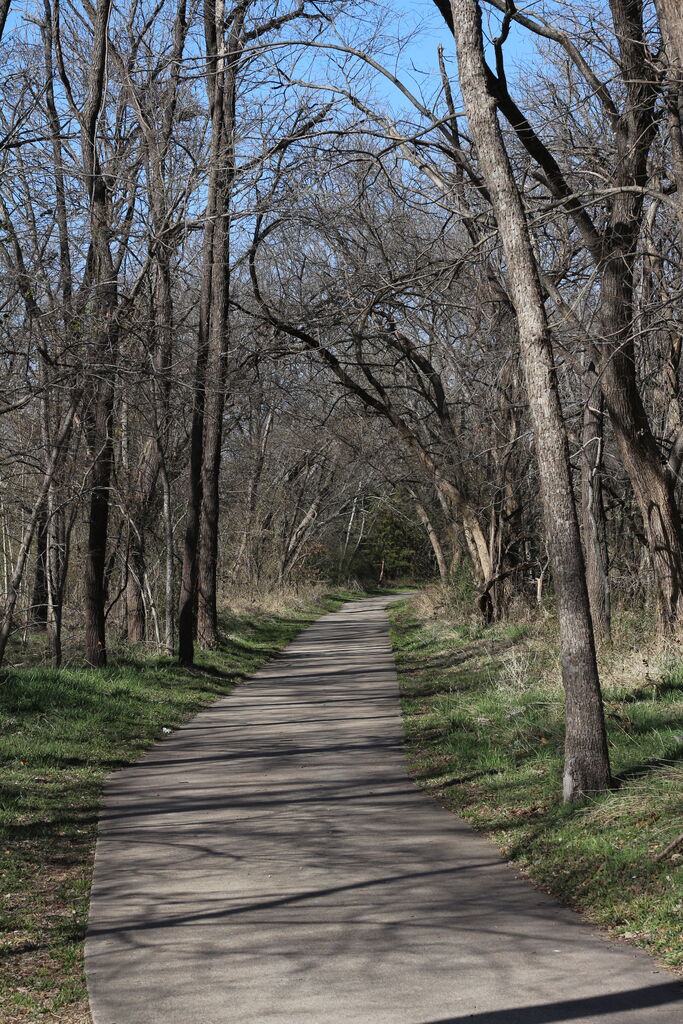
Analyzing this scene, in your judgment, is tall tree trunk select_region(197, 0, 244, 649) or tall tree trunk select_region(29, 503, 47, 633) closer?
tall tree trunk select_region(29, 503, 47, 633)

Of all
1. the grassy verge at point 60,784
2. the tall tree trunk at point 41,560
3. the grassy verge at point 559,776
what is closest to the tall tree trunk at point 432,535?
the tall tree trunk at point 41,560

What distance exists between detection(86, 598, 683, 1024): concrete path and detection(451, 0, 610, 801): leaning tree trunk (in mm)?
1042

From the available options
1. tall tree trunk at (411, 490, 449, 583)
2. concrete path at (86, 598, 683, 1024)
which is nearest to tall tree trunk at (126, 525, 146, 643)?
tall tree trunk at (411, 490, 449, 583)

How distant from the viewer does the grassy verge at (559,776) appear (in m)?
5.84

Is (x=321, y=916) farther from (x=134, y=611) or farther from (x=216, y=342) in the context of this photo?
(x=134, y=611)

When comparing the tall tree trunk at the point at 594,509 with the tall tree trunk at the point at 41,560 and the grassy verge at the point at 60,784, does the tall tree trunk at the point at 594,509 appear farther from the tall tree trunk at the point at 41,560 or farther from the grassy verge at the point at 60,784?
the tall tree trunk at the point at 41,560

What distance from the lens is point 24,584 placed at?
24.4m

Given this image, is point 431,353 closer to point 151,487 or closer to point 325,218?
point 325,218

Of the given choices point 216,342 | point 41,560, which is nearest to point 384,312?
point 216,342

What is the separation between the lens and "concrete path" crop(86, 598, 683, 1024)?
4.57 metres

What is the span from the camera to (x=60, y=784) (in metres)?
8.84

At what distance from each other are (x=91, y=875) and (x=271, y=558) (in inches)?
1191

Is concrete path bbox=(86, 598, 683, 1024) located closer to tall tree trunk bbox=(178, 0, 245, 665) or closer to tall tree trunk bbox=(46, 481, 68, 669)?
tall tree trunk bbox=(46, 481, 68, 669)

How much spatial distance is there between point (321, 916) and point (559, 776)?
3.14m
